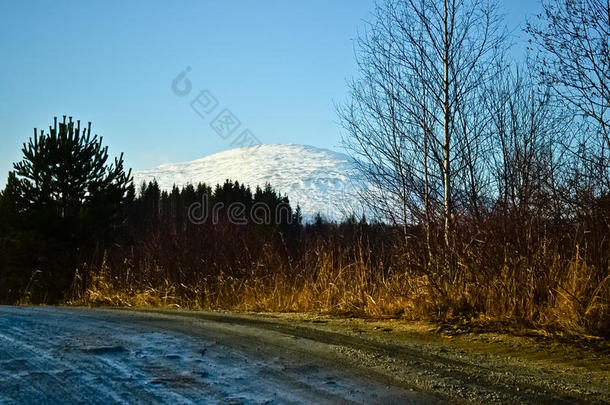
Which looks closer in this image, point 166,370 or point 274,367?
point 166,370

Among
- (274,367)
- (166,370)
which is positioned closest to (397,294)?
(274,367)

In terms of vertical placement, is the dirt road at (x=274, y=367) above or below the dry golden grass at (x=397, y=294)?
below

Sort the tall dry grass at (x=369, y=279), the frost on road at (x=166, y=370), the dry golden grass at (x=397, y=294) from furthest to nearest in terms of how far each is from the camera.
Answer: the tall dry grass at (x=369, y=279) < the dry golden grass at (x=397, y=294) < the frost on road at (x=166, y=370)

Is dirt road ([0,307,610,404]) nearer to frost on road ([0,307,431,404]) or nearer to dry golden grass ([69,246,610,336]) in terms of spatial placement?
frost on road ([0,307,431,404])

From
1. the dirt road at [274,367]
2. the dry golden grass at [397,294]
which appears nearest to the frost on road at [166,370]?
the dirt road at [274,367]

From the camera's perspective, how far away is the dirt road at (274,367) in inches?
112

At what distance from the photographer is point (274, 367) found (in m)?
3.46

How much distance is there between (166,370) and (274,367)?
2.31ft

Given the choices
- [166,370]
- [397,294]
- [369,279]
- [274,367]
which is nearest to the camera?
[166,370]

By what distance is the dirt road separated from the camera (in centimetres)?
284

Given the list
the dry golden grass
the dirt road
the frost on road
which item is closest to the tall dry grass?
the dry golden grass

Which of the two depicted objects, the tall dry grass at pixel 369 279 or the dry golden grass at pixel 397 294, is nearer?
the dry golden grass at pixel 397 294

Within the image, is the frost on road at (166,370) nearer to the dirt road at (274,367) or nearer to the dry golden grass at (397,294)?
the dirt road at (274,367)

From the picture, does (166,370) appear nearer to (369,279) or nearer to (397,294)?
(397,294)
